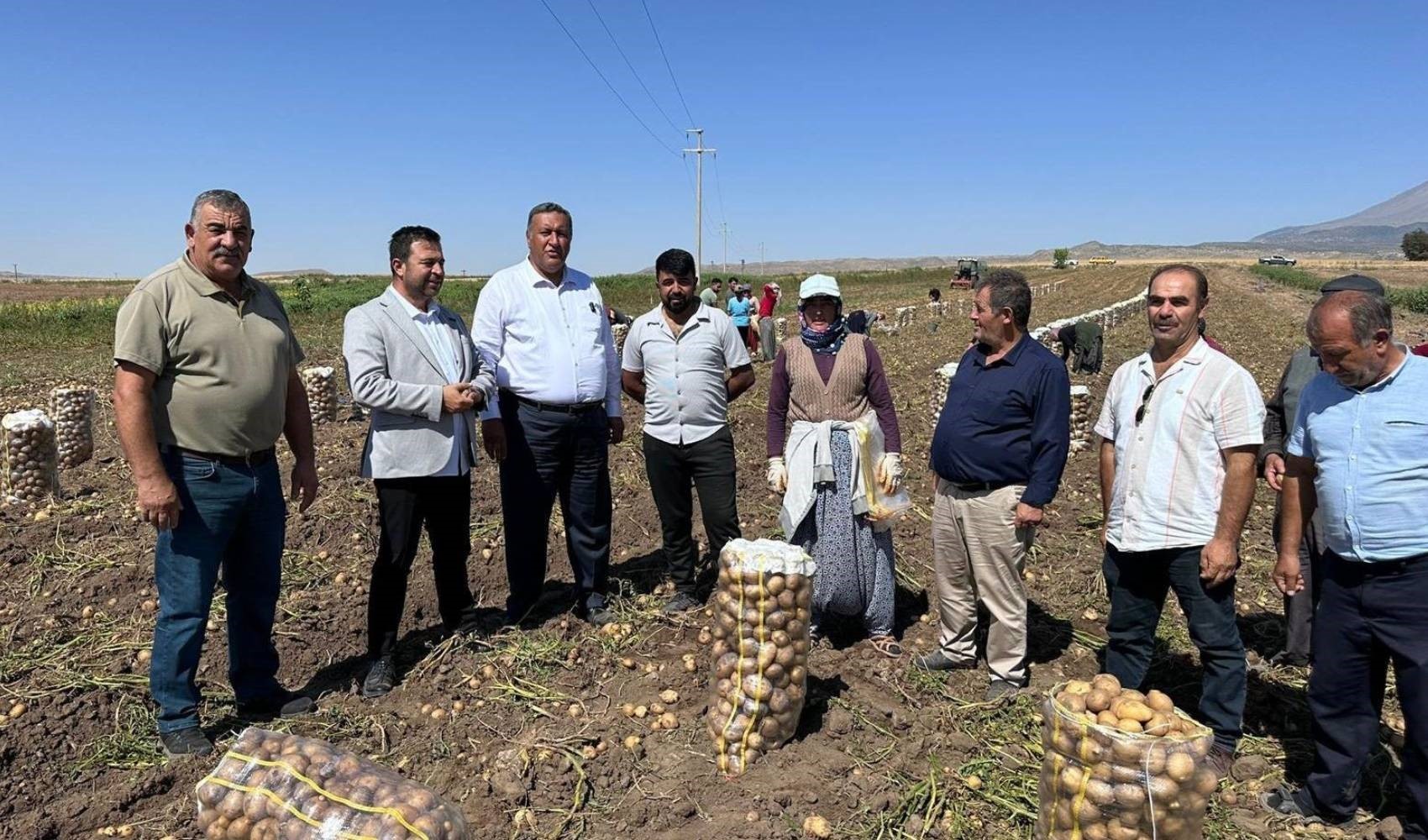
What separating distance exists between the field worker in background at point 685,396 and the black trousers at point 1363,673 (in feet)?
8.78

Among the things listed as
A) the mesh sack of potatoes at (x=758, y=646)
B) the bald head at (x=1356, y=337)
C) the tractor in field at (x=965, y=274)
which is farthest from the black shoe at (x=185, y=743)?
the tractor in field at (x=965, y=274)

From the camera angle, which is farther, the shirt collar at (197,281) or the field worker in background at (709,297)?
the field worker in background at (709,297)

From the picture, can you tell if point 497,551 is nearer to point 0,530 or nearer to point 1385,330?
point 0,530

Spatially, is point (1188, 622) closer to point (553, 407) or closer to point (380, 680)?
point (553, 407)

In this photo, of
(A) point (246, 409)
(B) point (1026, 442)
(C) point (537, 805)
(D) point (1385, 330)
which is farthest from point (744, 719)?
(D) point (1385, 330)

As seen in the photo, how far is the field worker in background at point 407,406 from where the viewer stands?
386 cm

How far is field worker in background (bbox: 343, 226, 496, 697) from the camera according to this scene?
3.86m

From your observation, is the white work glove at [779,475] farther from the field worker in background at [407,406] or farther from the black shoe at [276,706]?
the black shoe at [276,706]

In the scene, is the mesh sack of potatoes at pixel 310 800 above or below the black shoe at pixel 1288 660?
above

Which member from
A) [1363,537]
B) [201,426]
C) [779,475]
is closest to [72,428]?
[201,426]

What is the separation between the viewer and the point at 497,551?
5.81 meters

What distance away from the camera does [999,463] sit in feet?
12.2

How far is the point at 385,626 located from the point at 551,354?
156cm

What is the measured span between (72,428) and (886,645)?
7.74 metres
